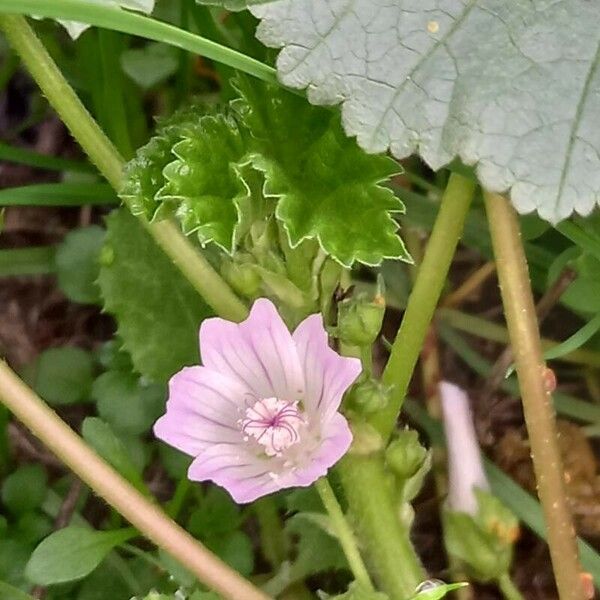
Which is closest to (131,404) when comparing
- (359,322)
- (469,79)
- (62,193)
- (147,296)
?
(147,296)

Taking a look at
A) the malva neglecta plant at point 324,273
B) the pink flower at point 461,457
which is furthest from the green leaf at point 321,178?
the pink flower at point 461,457

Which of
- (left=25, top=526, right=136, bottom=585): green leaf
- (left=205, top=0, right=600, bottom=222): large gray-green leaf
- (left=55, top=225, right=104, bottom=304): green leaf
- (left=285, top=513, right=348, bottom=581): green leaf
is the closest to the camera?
(left=205, top=0, right=600, bottom=222): large gray-green leaf

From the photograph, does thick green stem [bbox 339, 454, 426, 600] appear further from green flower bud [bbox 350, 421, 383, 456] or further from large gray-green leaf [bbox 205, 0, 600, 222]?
large gray-green leaf [bbox 205, 0, 600, 222]

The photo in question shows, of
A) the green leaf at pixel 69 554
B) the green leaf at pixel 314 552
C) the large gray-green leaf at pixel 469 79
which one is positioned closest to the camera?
the large gray-green leaf at pixel 469 79

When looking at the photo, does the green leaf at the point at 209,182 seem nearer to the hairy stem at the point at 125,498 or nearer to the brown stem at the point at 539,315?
the hairy stem at the point at 125,498

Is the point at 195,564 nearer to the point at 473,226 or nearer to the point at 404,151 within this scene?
the point at 404,151

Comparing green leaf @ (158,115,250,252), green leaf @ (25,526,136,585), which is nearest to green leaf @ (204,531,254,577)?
green leaf @ (25,526,136,585)

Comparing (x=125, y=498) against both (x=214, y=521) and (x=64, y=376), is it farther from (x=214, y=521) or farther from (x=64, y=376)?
(x=64, y=376)
